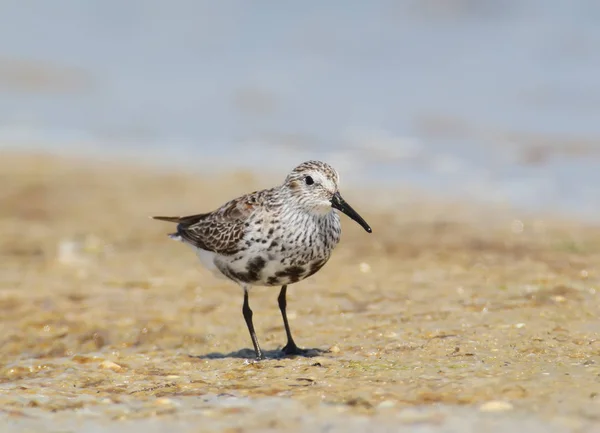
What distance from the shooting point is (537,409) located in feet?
16.2

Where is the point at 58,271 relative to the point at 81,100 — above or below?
below

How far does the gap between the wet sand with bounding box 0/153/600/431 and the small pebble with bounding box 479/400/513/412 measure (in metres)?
0.01

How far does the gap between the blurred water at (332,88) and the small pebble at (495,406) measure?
29.8 feet

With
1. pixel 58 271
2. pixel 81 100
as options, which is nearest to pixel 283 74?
pixel 81 100

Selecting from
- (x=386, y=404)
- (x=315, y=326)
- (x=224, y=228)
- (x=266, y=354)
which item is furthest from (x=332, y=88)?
(x=386, y=404)

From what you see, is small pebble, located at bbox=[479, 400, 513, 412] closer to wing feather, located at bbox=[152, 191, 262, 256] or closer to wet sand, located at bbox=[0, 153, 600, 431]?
wet sand, located at bbox=[0, 153, 600, 431]

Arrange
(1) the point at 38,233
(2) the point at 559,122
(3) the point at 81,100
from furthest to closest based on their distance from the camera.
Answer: (3) the point at 81,100
(2) the point at 559,122
(1) the point at 38,233

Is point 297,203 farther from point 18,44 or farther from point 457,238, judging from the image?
point 18,44

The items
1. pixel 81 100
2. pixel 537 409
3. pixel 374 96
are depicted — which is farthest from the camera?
pixel 81 100

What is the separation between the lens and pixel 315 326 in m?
8.45

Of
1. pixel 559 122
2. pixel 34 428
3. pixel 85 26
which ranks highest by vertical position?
pixel 85 26

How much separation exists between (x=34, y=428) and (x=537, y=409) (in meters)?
2.70

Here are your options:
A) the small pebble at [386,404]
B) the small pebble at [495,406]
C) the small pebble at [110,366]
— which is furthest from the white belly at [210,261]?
the small pebble at [495,406]

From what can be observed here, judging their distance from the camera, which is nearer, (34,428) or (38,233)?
(34,428)
